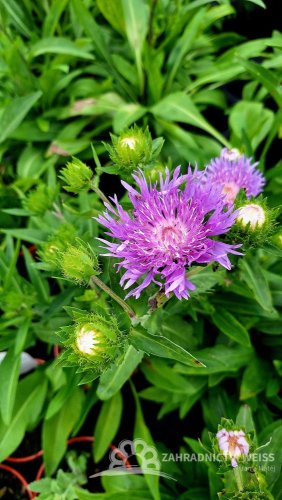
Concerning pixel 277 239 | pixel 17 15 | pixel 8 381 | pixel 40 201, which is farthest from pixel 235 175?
pixel 17 15

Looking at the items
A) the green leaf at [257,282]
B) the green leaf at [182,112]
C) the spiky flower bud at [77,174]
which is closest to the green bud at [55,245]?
the spiky flower bud at [77,174]

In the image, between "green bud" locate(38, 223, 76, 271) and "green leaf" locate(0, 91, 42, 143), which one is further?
"green leaf" locate(0, 91, 42, 143)

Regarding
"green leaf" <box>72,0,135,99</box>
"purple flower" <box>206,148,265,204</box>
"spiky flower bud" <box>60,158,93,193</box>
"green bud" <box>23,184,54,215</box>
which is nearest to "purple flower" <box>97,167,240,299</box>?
"spiky flower bud" <box>60,158,93,193</box>

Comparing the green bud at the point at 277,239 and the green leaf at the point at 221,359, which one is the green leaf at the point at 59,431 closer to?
the green leaf at the point at 221,359

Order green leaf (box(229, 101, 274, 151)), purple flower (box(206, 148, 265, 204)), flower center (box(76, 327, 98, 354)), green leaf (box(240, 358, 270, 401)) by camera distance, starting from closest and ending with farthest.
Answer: flower center (box(76, 327, 98, 354))
purple flower (box(206, 148, 265, 204))
green leaf (box(240, 358, 270, 401))
green leaf (box(229, 101, 274, 151))

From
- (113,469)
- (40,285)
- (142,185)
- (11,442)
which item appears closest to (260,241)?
(142,185)

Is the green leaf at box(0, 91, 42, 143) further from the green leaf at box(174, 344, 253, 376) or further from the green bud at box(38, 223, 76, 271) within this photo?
the green leaf at box(174, 344, 253, 376)
